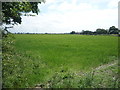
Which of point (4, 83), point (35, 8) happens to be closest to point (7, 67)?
point (4, 83)

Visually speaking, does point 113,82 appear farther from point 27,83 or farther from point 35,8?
point 35,8

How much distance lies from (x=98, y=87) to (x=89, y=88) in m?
0.37

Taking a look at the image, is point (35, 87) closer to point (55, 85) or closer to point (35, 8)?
point (55, 85)

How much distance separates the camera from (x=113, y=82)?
645cm

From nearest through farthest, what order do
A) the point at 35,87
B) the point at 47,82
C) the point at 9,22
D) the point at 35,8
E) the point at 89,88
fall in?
the point at 89,88 < the point at 35,87 < the point at 47,82 < the point at 9,22 < the point at 35,8

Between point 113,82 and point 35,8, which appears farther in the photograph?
point 35,8

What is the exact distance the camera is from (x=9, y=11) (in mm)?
6758

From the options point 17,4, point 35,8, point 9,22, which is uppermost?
point 35,8

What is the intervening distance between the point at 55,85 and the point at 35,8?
24.4 feet

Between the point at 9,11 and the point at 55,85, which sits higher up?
the point at 9,11

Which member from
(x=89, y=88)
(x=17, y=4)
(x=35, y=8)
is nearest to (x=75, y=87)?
(x=89, y=88)

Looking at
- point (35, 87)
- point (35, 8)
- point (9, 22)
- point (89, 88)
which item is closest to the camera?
point (89, 88)

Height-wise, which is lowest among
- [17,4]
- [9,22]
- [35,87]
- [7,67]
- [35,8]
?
[35,87]

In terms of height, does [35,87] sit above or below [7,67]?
below
